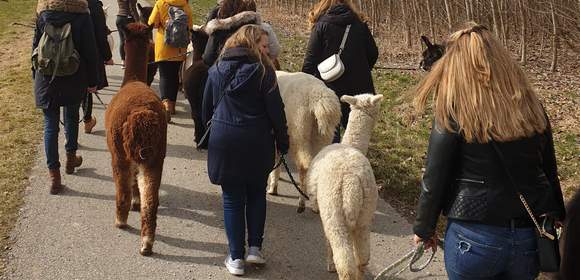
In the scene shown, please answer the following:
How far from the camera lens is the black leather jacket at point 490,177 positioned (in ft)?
8.71

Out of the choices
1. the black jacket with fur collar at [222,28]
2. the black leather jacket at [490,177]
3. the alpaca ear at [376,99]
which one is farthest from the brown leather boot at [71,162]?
the black leather jacket at [490,177]

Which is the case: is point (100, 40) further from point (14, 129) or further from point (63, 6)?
point (14, 129)

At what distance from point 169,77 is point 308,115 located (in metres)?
3.12

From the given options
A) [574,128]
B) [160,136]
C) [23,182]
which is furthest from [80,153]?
[574,128]

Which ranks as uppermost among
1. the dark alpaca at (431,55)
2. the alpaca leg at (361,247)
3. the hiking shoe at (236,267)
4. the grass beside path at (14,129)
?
the dark alpaca at (431,55)

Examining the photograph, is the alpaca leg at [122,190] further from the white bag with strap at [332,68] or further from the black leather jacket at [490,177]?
the black leather jacket at [490,177]

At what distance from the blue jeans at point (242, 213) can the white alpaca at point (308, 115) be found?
100cm

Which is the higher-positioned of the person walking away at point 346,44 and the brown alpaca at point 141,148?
the person walking away at point 346,44

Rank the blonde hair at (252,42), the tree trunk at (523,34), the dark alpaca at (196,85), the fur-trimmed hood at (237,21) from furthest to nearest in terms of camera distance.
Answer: the tree trunk at (523,34)
the dark alpaca at (196,85)
the fur-trimmed hood at (237,21)
the blonde hair at (252,42)

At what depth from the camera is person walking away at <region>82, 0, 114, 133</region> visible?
629 cm

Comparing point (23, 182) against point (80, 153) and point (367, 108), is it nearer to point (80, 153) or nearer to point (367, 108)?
point (80, 153)

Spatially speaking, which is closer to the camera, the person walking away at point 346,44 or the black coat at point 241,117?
the black coat at point 241,117

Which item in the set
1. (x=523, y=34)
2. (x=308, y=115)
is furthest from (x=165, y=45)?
(x=523, y=34)

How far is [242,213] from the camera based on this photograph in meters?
4.36
